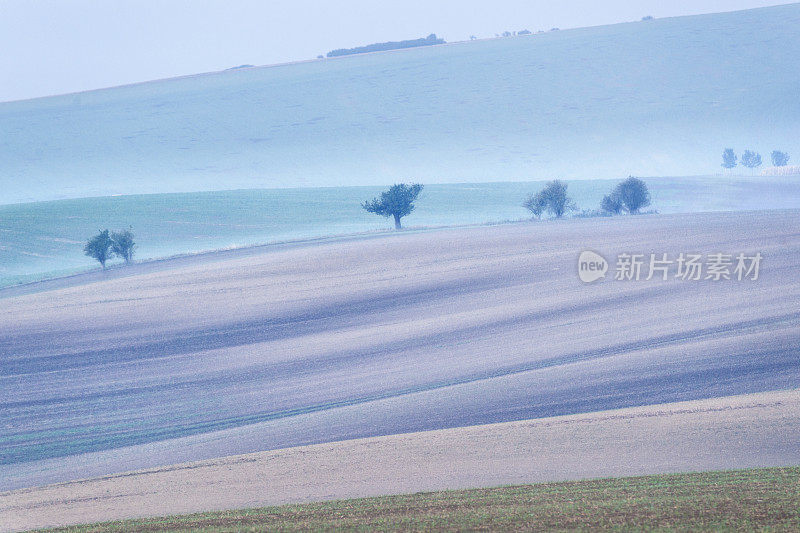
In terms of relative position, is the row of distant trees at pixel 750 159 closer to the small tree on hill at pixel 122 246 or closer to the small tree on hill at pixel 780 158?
the small tree on hill at pixel 780 158

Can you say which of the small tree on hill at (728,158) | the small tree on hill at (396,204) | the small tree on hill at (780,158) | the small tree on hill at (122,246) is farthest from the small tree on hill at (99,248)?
the small tree on hill at (780,158)

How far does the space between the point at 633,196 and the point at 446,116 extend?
24038mm

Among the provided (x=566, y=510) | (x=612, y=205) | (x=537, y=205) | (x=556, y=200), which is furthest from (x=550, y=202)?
(x=566, y=510)

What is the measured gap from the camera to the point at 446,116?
6312cm

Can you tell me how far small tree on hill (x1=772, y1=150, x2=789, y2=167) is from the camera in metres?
56.4

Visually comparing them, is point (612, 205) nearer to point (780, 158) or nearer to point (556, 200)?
point (556, 200)

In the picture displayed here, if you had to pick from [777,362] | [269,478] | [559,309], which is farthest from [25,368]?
[777,362]

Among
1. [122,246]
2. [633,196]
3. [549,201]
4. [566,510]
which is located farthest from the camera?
[633,196]

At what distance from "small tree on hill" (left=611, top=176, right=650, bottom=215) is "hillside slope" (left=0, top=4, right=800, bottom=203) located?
1326 centimetres

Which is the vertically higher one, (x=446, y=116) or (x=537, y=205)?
(x=446, y=116)

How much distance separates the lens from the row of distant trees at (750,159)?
186 ft

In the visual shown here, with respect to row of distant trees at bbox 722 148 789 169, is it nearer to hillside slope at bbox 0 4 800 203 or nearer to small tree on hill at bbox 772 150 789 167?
small tree on hill at bbox 772 150 789 167

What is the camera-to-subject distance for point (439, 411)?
1496cm

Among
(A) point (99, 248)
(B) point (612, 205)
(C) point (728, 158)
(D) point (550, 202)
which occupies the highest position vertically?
(C) point (728, 158)
